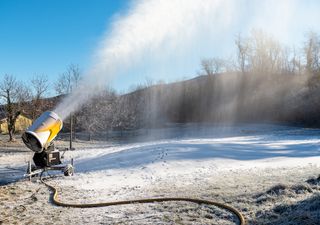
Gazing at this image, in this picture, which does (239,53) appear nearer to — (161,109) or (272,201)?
(161,109)

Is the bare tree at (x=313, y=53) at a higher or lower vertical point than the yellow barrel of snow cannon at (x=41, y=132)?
higher

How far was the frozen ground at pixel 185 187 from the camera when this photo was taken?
695cm

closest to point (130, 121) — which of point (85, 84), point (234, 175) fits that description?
point (85, 84)

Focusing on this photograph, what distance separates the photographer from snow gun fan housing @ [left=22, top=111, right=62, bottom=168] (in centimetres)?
1176

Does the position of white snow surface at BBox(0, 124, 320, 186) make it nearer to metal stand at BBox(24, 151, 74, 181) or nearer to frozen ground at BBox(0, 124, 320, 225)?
frozen ground at BBox(0, 124, 320, 225)

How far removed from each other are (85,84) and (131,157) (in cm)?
434

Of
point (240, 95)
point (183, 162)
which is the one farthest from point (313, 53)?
point (183, 162)

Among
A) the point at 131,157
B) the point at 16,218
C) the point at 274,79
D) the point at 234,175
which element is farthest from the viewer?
the point at 274,79

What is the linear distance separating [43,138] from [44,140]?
129 mm

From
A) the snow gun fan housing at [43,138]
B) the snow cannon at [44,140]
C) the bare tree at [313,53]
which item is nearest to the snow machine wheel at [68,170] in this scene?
the snow cannon at [44,140]

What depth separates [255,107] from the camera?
6150 cm

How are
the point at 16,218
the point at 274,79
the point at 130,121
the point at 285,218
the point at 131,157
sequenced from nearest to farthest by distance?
the point at 285,218, the point at 16,218, the point at 131,157, the point at 130,121, the point at 274,79

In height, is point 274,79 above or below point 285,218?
above

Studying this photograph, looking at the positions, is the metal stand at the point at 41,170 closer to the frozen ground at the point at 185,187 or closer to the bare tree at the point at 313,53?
the frozen ground at the point at 185,187
